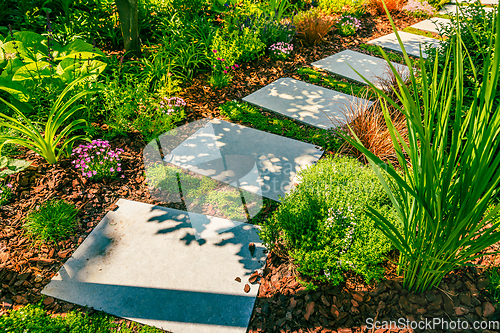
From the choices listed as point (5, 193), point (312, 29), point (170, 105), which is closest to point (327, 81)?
point (312, 29)

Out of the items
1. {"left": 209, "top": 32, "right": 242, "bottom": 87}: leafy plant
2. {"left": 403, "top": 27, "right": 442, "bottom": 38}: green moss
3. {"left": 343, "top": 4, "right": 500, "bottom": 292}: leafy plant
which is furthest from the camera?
{"left": 403, "top": 27, "right": 442, "bottom": 38}: green moss

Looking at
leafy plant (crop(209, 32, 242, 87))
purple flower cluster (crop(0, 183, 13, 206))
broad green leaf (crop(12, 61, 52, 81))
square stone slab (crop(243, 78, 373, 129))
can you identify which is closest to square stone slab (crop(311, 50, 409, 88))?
square stone slab (crop(243, 78, 373, 129))

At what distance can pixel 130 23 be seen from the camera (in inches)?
185

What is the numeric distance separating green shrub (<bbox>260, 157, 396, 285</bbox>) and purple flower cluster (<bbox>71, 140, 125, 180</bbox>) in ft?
6.27

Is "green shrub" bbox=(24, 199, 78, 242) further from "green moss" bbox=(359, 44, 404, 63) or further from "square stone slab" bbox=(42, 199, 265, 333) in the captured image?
"green moss" bbox=(359, 44, 404, 63)

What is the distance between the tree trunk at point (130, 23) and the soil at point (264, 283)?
2.11 metres

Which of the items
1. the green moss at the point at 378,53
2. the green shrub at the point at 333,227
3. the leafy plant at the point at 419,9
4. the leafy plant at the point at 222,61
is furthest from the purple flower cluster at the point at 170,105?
the leafy plant at the point at 419,9

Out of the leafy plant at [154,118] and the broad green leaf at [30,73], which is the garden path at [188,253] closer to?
the leafy plant at [154,118]

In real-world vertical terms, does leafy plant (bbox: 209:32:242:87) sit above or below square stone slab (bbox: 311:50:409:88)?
above

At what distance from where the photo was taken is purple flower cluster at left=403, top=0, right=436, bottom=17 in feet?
27.1

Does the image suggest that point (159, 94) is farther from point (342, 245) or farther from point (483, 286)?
point (483, 286)

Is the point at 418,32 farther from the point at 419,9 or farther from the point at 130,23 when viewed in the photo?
the point at 130,23

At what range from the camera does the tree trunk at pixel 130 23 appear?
4531 millimetres

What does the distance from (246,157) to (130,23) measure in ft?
10.0
